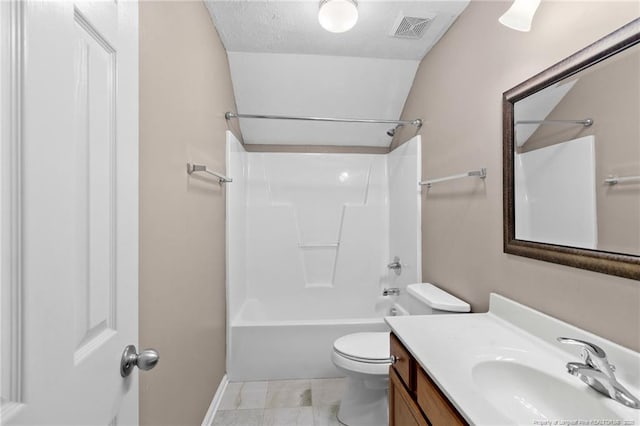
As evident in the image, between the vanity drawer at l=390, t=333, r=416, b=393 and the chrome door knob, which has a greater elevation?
the chrome door knob

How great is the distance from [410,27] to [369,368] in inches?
79.5

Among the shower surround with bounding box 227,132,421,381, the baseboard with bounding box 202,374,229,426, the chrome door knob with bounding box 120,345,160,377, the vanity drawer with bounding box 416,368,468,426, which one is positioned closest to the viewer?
the chrome door knob with bounding box 120,345,160,377

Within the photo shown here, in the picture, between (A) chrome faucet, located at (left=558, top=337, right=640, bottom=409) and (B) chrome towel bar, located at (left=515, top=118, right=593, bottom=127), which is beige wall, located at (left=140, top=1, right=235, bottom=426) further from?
(B) chrome towel bar, located at (left=515, top=118, right=593, bottom=127)

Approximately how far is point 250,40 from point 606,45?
1.89 m

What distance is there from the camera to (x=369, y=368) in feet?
5.60

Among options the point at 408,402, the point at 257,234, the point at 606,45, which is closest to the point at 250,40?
the point at 257,234

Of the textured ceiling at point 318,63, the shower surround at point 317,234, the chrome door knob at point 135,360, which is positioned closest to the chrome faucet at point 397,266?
the shower surround at point 317,234

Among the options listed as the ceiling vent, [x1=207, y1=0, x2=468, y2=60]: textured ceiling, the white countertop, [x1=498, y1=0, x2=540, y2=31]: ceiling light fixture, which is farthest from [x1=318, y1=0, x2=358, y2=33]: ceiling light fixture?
the white countertop

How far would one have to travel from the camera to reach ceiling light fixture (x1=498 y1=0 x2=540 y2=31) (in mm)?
1119

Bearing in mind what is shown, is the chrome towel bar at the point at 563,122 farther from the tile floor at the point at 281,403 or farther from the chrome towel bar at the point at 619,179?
the tile floor at the point at 281,403

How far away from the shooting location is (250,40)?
210cm

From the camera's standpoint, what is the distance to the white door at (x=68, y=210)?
42 centimetres

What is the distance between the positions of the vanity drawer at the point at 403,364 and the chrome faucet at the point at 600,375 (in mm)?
452

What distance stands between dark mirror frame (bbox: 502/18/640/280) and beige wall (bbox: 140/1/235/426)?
4.70 feet
